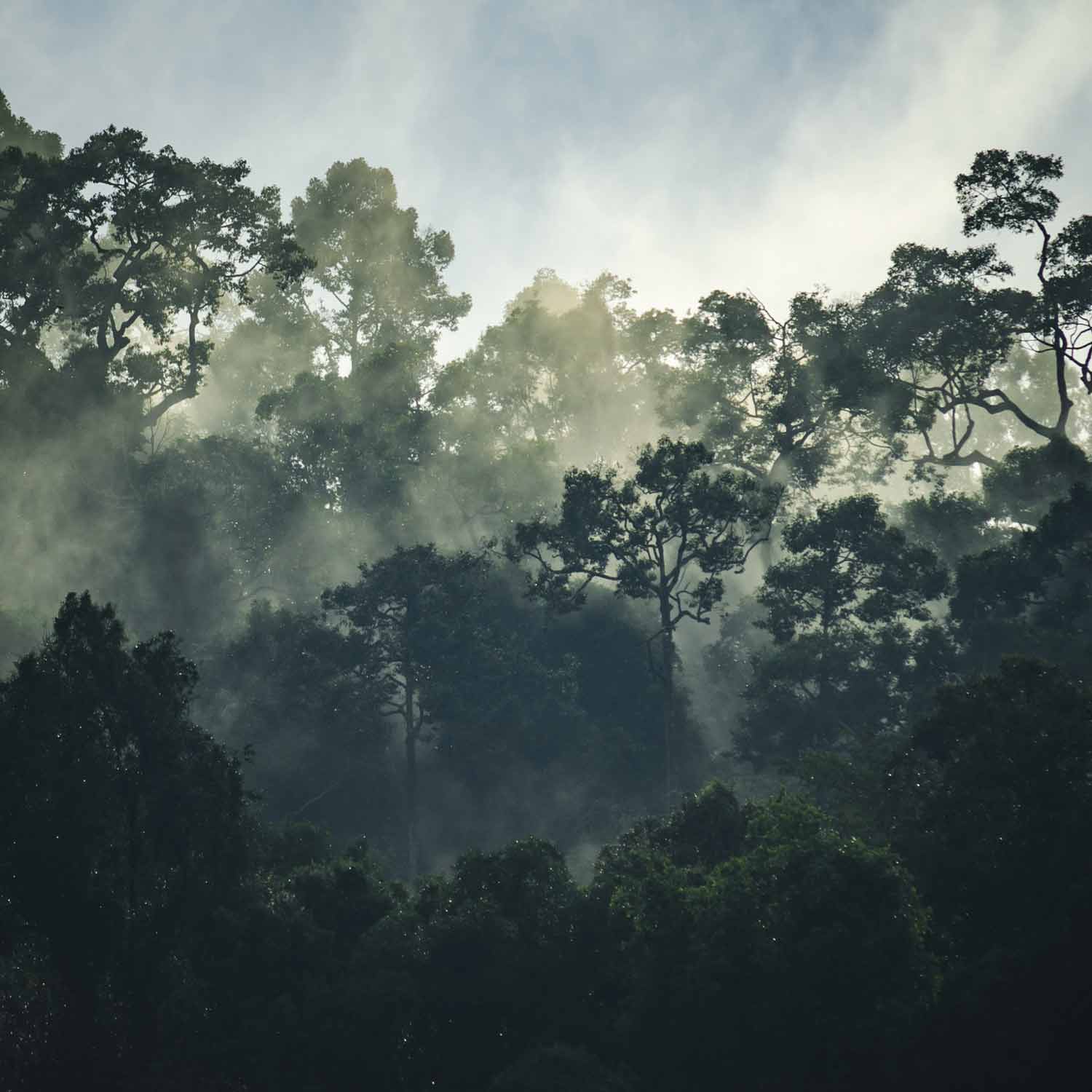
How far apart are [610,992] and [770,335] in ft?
148

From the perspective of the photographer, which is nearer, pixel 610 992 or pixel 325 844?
pixel 610 992

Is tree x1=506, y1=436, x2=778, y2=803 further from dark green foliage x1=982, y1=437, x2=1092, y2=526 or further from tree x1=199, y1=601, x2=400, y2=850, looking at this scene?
dark green foliage x1=982, y1=437, x2=1092, y2=526

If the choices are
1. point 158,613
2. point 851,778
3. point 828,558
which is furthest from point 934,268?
point 158,613

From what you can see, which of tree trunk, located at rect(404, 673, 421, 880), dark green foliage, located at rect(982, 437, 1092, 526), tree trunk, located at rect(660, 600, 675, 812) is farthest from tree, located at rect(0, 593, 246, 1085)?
dark green foliage, located at rect(982, 437, 1092, 526)

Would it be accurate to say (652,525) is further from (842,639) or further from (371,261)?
(371,261)

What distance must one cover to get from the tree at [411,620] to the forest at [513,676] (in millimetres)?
238

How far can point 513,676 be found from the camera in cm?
4925

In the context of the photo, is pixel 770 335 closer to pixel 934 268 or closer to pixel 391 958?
pixel 934 268

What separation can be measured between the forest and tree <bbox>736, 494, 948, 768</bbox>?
7.4 inches

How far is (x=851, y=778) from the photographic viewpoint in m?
30.7

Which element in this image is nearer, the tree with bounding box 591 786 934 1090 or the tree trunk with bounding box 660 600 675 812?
the tree with bounding box 591 786 934 1090

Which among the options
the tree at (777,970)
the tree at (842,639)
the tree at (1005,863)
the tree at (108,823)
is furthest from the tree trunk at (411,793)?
the tree at (1005,863)

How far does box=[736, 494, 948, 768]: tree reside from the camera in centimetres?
4328

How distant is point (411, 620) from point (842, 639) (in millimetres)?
18494
